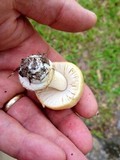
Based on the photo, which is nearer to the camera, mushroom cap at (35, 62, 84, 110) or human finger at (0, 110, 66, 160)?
human finger at (0, 110, 66, 160)

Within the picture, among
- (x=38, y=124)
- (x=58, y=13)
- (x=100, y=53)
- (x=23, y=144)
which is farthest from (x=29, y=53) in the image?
(x=100, y=53)

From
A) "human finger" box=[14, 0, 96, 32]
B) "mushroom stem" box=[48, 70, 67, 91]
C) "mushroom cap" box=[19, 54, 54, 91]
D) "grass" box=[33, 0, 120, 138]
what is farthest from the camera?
"grass" box=[33, 0, 120, 138]

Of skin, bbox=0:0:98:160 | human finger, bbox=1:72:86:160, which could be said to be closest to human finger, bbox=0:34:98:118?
skin, bbox=0:0:98:160

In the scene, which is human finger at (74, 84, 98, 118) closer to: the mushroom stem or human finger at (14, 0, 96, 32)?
the mushroom stem

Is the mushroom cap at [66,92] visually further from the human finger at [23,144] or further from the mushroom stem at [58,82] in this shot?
the human finger at [23,144]

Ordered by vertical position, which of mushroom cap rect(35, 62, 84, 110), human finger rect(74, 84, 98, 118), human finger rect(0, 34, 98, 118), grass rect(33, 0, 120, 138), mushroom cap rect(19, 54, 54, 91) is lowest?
grass rect(33, 0, 120, 138)

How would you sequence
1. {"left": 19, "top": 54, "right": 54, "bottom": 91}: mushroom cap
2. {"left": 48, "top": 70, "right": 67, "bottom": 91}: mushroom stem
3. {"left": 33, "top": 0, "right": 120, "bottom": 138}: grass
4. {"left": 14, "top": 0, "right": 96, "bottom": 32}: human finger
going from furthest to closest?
{"left": 33, "top": 0, "right": 120, "bottom": 138}: grass → {"left": 14, "top": 0, "right": 96, "bottom": 32}: human finger → {"left": 48, "top": 70, "right": 67, "bottom": 91}: mushroom stem → {"left": 19, "top": 54, "right": 54, "bottom": 91}: mushroom cap

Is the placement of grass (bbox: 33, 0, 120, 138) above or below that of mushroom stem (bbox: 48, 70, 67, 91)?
below
